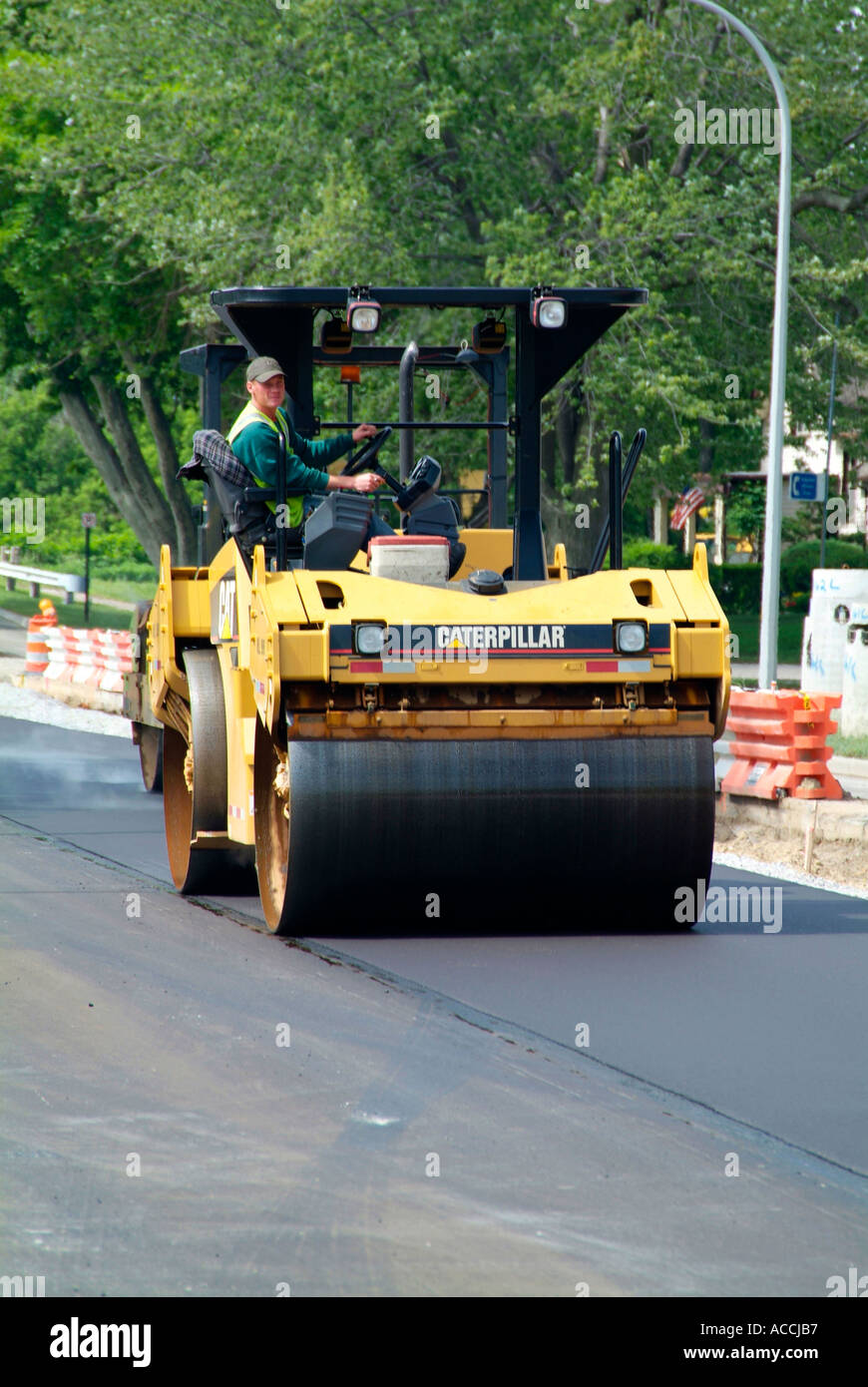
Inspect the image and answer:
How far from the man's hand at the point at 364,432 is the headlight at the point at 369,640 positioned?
4.24ft

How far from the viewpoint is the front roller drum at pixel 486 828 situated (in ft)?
29.1

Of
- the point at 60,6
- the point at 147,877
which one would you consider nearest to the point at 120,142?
the point at 60,6

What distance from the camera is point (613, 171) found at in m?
28.8

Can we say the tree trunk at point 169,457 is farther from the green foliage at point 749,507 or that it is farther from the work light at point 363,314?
the work light at point 363,314

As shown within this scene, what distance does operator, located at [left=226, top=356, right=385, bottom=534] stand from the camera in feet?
31.5

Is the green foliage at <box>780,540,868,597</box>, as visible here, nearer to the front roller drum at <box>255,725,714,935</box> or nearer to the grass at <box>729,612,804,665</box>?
the grass at <box>729,612,804,665</box>

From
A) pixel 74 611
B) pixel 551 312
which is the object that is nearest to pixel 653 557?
pixel 74 611

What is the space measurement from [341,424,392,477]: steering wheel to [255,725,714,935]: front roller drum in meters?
1.42

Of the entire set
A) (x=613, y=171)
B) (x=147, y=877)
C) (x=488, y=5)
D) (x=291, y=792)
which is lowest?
(x=147, y=877)

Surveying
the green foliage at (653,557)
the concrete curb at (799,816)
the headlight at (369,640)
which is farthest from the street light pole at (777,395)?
the green foliage at (653,557)

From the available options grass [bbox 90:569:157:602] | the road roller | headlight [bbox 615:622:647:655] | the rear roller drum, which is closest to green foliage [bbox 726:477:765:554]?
grass [bbox 90:569:157:602]

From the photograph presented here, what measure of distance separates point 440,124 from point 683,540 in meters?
29.3

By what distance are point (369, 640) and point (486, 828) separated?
0.96 meters

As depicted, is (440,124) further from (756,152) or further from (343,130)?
(756,152)
